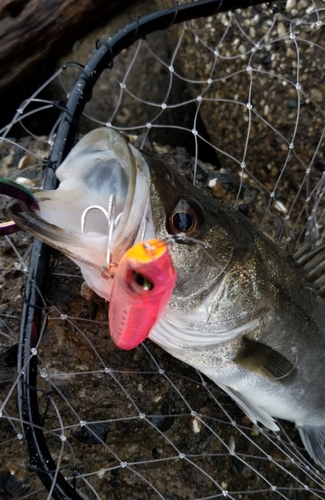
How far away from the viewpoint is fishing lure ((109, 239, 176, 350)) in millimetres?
1403

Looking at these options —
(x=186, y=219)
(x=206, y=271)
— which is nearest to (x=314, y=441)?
(x=206, y=271)

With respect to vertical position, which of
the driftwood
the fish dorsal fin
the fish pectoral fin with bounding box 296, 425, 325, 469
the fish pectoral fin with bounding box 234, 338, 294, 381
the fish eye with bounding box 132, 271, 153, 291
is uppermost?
the driftwood

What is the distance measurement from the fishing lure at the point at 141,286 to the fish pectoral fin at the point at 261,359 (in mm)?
644

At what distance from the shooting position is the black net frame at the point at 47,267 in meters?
1.97

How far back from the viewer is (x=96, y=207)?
5.71 ft

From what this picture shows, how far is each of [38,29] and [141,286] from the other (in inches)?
92.1

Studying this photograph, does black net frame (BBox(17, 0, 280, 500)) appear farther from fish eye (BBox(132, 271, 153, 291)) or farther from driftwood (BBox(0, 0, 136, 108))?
driftwood (BBox(0, 0, 136, 108))

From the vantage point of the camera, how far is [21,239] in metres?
2.57

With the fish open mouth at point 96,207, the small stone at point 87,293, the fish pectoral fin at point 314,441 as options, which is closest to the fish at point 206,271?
the fish open mouth at point 96,207

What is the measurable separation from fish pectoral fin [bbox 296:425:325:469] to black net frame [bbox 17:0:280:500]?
1.28m

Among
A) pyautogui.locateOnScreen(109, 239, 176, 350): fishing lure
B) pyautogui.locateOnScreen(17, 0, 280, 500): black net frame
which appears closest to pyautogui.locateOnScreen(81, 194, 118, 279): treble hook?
pyautogui.locateOnScreen(109, 239, 176, 350): fishing lure

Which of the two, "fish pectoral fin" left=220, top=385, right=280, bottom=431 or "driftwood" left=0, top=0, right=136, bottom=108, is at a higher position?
"driftwood" left=0, top=0, right=136, bottom=108

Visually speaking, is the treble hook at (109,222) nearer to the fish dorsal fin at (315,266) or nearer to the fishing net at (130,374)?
the fishing net at (130,374)

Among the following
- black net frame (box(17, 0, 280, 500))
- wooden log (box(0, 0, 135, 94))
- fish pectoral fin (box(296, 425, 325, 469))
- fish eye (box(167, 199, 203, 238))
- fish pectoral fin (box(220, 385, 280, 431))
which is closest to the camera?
fish eye (box(167, 199, 203, 238))
